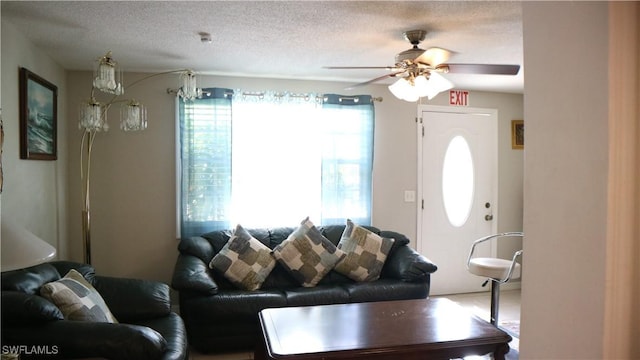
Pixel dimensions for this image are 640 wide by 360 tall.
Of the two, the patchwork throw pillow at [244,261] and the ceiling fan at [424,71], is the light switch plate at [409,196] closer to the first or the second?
the patchwork throw pillow at [244,261]

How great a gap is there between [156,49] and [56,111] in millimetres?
1082

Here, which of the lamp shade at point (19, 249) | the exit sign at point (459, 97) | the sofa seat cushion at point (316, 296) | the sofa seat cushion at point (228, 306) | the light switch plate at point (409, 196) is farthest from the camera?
the exit sign at point (459, 97)

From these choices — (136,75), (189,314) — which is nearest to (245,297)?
(189,314)

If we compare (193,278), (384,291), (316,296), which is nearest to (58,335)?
(193,278)

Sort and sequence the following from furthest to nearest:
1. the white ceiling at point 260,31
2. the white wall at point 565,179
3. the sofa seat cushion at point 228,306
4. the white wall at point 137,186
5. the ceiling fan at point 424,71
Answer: the white wall at point 137,186
the sofa seat cushion at point 228,306
the ceiling fan at point 424,71
the white ceiling at point 260,31
the white wall at point 565,179

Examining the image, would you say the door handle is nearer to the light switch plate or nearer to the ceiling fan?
the light switch plate

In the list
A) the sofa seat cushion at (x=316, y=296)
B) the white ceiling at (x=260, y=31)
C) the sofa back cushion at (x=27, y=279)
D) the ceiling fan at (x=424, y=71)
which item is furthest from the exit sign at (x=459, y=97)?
the sofa back cushion at (x=27, y=279)

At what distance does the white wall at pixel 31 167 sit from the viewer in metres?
2.61

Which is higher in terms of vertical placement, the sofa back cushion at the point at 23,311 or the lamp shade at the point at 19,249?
the lamp shade at the point at 19,249

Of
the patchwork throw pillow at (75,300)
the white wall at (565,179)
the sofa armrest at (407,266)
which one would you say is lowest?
the sofa armrest at (407,266)

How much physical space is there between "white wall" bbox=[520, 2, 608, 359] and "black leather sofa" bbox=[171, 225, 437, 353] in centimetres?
240

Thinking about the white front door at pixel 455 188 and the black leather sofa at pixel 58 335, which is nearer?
the black leather sofa at pixel 58 335

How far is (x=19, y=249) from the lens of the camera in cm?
148

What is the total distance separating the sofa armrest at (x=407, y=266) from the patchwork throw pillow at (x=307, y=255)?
1.55 ft
